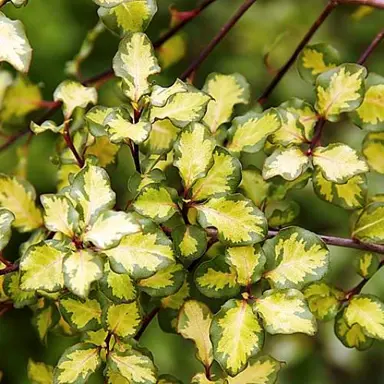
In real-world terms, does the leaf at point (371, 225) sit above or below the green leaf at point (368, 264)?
above

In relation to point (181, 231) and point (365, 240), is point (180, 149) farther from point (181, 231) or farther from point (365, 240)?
point (365, 240)

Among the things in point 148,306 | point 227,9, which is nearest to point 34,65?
point 227,9

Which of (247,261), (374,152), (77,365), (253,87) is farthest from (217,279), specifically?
(253,87)

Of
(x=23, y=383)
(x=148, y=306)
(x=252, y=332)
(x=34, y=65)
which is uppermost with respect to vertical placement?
(x=252, y=332)

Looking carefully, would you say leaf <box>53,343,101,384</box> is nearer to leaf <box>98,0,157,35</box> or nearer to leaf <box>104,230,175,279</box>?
leaf <box>104,230,175,279</box>

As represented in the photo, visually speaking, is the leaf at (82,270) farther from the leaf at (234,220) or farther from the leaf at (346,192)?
the leaf at (346,192)

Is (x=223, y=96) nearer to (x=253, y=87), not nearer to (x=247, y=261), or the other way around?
(x=247, y=261)

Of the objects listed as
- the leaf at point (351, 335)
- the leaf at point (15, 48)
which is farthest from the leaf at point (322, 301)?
the leaf at point (15, 48)
